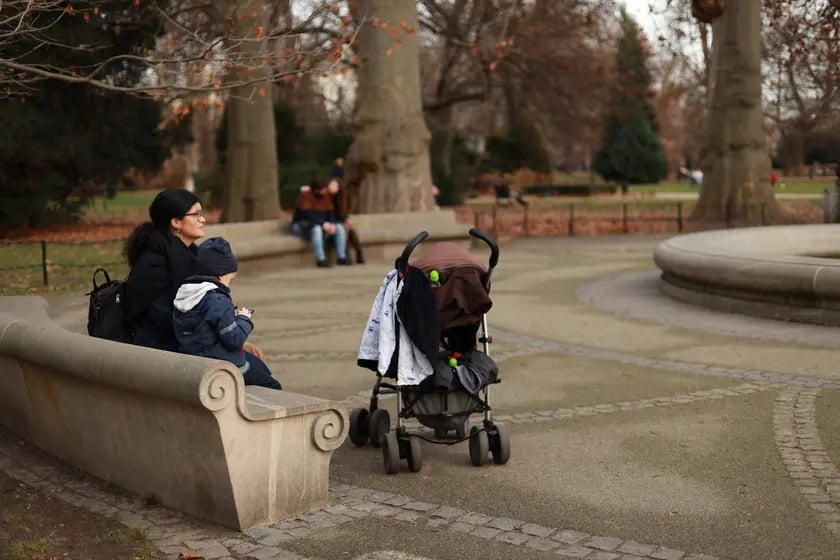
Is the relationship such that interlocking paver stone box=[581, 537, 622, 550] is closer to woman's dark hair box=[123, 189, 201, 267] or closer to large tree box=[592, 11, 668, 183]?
woman's dark hair box=[123, 189, 201, 267]

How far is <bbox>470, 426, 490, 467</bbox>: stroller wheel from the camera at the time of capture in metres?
6.18

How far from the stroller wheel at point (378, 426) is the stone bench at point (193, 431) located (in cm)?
113

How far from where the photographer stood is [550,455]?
6410 mm

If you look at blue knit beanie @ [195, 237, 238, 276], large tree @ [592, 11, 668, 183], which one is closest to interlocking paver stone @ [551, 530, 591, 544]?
blue knit beanie @ [195, 237, 238, 276]

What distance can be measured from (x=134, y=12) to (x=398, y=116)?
7819 mm

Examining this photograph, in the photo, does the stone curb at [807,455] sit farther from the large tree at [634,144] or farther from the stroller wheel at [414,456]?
the large tree at [634,144]

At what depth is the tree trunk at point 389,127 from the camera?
830 inches

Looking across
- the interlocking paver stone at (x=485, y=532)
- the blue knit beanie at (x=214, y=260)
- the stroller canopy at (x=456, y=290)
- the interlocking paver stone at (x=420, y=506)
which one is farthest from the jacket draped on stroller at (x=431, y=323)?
the interlocking paver stone at (x=485, y=532)

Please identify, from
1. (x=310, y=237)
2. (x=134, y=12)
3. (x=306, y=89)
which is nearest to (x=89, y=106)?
(x=134, y=12)

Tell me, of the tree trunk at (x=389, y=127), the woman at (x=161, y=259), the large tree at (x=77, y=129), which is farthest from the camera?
the large tree at (x=77, y=129)

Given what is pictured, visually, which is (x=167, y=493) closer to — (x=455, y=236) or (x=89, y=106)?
(x=455, y=236)

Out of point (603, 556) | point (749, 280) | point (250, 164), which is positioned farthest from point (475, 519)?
point (250, 164)

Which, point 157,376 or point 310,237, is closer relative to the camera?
point 157,376

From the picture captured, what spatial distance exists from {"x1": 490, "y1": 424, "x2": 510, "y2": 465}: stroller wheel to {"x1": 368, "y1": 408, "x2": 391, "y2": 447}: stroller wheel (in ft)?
2.41
